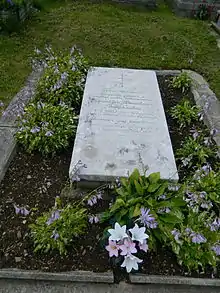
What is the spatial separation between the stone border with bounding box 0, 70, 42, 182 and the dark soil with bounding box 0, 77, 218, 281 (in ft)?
0.27

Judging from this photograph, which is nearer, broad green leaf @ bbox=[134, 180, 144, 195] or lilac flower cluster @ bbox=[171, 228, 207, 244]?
lilac flower cluster @ bbox=[171, 228, 207, 244]

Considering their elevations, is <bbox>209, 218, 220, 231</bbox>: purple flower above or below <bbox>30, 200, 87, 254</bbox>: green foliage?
above

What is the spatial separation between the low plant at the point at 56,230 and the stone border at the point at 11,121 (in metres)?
0.86

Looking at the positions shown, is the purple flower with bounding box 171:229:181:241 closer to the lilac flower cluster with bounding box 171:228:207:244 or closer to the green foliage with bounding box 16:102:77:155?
the lilac flower cluster with bounding box 171:228:207:244

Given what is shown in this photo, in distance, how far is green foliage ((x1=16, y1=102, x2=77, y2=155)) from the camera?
11.7 feet

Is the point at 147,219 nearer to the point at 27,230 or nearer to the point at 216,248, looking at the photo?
the point at 216,248

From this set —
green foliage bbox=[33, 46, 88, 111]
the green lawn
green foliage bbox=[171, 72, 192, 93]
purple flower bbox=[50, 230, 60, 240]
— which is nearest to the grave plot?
purple flower bbox=[50, 230, 60, 240]

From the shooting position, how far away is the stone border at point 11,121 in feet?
11.5

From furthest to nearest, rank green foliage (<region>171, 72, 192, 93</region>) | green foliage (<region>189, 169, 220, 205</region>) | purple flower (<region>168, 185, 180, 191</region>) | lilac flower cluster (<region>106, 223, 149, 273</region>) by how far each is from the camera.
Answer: green foliage (<region>171, 72, 192, 93</region>)
green foliage (<region>189, 169, 220, 205</region>)
purple flower (<region>168, 185, 180, 191</region>)
lilac flower cluster (<region>106, 223, 149, 273</region>)

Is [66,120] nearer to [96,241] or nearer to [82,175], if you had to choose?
[82,175]

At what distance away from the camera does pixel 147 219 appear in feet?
7.86

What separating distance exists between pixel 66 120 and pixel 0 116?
90 cm

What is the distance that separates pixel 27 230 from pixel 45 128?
3.81 feet

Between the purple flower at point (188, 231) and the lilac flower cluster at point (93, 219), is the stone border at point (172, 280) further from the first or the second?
the lilac flower cluster at point (93, 219)
